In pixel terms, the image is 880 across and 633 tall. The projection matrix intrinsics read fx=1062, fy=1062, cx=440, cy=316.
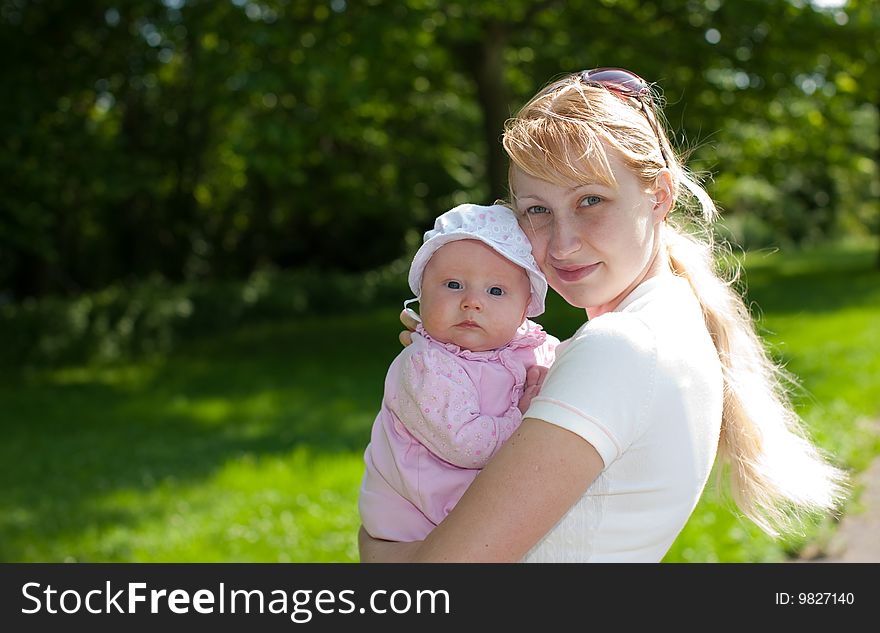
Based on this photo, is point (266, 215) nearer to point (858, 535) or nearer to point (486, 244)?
point (858, 535)

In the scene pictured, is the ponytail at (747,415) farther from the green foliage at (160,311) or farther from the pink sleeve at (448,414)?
the green foliage at (160,311)

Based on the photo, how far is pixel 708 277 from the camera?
86.2 inches

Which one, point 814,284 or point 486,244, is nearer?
point 486,244

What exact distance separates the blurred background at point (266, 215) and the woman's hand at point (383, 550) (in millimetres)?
2596

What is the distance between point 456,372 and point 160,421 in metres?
9.72

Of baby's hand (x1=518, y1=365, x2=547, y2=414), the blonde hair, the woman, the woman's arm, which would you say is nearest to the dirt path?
the blonde hair

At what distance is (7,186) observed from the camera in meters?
12.7

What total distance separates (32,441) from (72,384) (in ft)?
10.8

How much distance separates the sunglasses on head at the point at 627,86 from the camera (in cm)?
204

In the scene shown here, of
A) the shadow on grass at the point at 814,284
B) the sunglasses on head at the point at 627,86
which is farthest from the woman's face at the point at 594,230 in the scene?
the shadow on grass at the point at 814,284

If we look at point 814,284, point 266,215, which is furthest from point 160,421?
point 814,284

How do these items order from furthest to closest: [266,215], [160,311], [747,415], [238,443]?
[266,215]
[160,311]
[238,443]
[747,415]

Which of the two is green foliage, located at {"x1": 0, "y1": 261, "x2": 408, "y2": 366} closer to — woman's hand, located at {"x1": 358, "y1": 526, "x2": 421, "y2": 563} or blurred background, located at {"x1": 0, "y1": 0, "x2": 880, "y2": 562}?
blurred background, located at {"x1": 0, "y1": 0, "x2": 880, "y2": 562}
